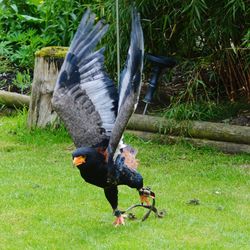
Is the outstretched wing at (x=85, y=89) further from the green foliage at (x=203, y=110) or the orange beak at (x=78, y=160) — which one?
the green foliage at (x=203, y=110)

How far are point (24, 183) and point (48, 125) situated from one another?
81.9 inches

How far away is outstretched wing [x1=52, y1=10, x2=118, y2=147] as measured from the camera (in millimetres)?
5754

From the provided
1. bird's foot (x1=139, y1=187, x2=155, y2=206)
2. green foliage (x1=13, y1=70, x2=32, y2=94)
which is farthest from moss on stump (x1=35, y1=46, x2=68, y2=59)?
bird's foot (x1=139, y1=187, x2=155, y2=206)

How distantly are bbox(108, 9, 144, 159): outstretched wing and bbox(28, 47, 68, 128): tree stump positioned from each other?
3.68 m

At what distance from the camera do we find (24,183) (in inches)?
274

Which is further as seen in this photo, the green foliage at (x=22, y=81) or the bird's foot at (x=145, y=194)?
the green foliage at (x=22, y=81)

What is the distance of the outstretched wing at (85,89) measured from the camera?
5754 millimetres

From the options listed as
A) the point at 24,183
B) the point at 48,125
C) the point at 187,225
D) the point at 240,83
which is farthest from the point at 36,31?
the point at 187,225

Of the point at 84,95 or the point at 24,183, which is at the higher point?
the point at 84,95

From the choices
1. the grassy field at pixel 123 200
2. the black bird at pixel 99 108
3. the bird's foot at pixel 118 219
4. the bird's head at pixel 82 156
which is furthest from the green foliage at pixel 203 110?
the bird's head at pixel 82 156

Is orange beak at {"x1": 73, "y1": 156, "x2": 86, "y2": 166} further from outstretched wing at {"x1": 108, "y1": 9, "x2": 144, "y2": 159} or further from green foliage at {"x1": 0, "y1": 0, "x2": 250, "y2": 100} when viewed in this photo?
green foliage at {"x1": 0, "y1": 0, "x2": 250, "y2": 100}

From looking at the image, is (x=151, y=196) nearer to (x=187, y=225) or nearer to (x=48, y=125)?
(x=187, y=225)

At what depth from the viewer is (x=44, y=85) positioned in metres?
8.85

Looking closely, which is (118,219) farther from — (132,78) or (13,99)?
(13,99)
